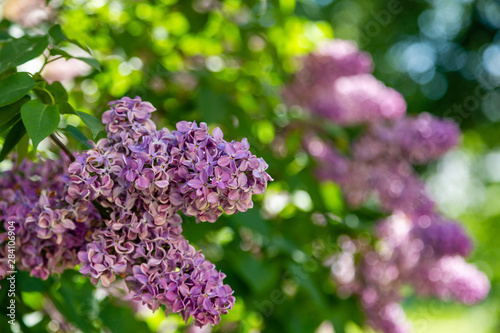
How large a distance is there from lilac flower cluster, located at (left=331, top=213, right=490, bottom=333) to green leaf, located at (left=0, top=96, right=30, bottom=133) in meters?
1.59

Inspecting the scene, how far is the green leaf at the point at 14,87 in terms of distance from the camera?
0.96 meters

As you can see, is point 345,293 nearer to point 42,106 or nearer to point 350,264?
point 350,264

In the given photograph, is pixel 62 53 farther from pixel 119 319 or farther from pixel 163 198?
pixel 119 319

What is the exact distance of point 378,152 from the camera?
2.46 metres

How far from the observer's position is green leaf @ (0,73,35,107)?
3.15ft

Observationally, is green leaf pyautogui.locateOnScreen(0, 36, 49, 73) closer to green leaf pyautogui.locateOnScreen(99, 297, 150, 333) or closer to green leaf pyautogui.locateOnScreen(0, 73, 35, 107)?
green leaf pyautogui.locateOnScreen(0, 73, 35, 107)

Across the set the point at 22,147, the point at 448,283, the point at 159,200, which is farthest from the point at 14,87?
the point at 448,283

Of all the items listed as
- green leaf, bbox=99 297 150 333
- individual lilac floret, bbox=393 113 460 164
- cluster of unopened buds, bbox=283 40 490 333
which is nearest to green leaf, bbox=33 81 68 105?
green leaf, bbox=99 297 150 333

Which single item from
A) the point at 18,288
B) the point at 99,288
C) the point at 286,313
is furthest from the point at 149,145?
the point at 286,313

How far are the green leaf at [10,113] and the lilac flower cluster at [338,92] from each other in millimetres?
1681

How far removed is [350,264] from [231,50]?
110 centimetres

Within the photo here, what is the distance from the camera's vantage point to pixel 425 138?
2.46 m

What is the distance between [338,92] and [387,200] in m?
0.61

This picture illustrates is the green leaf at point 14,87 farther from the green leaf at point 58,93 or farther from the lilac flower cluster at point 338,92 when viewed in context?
the lilac flower cluster at point 338,92
